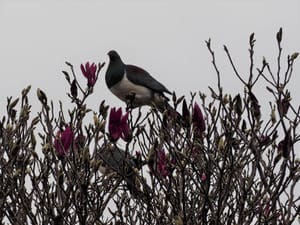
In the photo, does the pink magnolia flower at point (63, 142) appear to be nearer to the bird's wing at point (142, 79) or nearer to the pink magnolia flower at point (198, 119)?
the pink magnolia flower at point (198, 119)

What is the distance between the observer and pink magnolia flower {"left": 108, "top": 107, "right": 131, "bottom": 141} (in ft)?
15.9

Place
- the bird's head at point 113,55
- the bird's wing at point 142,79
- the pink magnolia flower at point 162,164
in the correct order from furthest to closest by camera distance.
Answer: the bird's head at point 113,55 → the bird's wing at point 142,79 → the pink magnolia flower at point 162,164

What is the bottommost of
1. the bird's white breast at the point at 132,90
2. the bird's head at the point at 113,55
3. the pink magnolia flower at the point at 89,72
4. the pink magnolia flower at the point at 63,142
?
the pink magnolia flower at the point at 63,142

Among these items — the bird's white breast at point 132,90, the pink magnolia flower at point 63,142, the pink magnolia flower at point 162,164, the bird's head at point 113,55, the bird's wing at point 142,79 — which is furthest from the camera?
the bird's head at point 113,55

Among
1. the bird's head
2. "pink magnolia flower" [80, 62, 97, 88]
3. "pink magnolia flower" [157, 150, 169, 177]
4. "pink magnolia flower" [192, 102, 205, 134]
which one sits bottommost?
"pink magnolia flower" [157, 150, 169, 177]

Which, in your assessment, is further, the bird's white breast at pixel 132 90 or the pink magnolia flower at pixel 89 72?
the bird's white breast at pixel 132 90

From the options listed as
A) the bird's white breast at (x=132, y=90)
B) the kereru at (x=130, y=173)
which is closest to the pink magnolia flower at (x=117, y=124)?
the kereru at (x=130, y=173)

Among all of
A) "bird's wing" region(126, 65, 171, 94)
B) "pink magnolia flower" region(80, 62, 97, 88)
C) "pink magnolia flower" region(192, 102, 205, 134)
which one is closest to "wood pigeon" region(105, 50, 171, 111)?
"bird's wing" region(126, 65, 171, 94)

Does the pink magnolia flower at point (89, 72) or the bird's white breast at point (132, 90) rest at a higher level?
the bird's white breast at point (132, 90)

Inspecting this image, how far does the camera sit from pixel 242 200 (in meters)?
4.73

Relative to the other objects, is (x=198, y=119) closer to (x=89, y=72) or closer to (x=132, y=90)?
(x=89, y=72)

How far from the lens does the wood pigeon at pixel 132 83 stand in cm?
941

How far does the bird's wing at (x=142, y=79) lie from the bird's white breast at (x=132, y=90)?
60 millimetres

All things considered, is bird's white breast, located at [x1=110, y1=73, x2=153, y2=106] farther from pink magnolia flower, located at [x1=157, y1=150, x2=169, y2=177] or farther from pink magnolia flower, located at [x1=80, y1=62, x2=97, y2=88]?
pink magnolia flower, located at [x1=157, y1=150, x2=169, y2=177]
